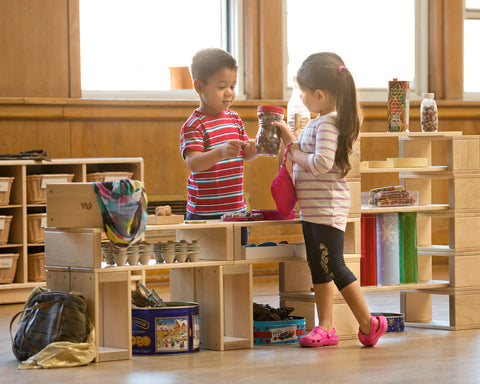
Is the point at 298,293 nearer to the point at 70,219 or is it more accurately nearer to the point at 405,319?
the point at 405,319

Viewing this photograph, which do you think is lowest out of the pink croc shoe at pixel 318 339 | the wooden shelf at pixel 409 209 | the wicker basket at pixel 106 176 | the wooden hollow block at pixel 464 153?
the pink croc shoe at pixel 318 339

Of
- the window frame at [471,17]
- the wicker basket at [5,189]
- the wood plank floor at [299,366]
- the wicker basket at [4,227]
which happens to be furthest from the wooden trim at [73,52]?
the window frame at [471,17]

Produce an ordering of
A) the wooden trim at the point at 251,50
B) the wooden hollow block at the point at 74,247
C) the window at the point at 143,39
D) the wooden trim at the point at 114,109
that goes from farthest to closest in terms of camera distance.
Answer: the wooden trim at the point at 251,50 → the window at the point at 143,39 → the wooden trim at the point at 114,109 → the wooden hollow block at the point at 74,247

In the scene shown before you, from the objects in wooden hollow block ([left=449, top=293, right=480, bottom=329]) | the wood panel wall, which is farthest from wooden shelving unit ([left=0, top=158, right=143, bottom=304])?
wooden hollow block ([left=449, top=293, right=480, bottom=329])

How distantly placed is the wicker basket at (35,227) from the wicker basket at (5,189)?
18cm

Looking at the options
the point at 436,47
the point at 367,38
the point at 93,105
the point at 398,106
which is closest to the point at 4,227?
the point at 93,105

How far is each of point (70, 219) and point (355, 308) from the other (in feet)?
4.00

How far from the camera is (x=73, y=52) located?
584cm

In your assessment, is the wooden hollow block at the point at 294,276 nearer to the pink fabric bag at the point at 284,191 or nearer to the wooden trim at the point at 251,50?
the pink fabric bag at the point at 284,191

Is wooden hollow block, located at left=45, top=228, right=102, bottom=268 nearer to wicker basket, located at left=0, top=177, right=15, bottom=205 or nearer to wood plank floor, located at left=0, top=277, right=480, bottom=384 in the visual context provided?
wood plank floor, located at left=0, top=277, right=480, bottom=384

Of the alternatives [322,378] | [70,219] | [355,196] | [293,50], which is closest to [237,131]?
[355,196]

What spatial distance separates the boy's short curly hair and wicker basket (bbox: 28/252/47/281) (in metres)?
2.06

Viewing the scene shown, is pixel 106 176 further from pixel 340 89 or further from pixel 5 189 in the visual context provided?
pixel 340 89

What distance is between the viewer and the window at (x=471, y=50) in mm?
7125
